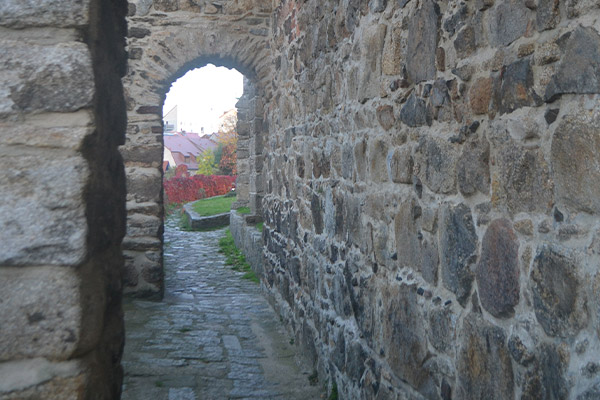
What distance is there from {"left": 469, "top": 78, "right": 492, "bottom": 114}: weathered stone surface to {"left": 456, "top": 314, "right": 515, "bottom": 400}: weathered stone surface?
667 millimetres

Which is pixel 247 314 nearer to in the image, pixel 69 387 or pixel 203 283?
pixel 203 283

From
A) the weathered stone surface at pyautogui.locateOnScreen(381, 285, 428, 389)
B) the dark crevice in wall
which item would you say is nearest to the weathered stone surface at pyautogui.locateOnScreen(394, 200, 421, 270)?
the weathered stone surface at pyautogui.locateOnScreen(381, 285, 428, 389)

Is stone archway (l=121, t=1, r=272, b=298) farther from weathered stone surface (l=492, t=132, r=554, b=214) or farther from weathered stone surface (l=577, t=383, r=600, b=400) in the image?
weathered stone surface (l=577, t=383, r=600, b=400)

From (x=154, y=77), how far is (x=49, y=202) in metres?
6.06

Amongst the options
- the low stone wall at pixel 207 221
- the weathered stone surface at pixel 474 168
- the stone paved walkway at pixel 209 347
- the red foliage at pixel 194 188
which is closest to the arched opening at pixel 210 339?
the stone paved walkway at pixel 209 347

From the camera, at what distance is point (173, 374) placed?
4.57 m

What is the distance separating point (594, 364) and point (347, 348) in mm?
2298

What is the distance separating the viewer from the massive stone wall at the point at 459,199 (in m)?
1.50

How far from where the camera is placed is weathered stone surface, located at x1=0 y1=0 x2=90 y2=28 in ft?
4.51

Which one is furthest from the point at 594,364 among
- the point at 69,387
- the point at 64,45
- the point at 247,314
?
the point at 247,314

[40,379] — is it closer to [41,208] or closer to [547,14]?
[41,208]

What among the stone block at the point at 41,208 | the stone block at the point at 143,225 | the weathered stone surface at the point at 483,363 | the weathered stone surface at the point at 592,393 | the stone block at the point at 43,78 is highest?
the stone block at the point at 43,78

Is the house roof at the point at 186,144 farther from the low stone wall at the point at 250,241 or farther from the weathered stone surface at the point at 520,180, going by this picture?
the weathered stone surface at the point at 520,180

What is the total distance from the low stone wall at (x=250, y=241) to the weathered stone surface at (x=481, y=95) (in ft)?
18.2
